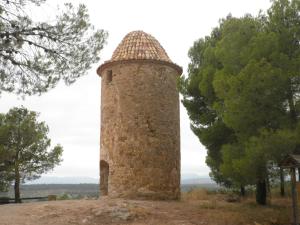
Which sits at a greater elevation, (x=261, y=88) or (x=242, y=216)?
(x=261, y=88)

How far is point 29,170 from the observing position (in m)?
24.5

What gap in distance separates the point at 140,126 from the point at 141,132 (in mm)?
259

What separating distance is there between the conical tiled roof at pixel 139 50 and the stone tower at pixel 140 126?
0.04 metres

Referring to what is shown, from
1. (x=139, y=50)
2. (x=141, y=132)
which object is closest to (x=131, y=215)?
(x=141, y=132)

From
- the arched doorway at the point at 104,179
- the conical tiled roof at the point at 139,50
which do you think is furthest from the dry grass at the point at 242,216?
the conical tiled roof at the point at 139,50

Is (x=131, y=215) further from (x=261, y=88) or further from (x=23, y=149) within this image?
(x=23, y=149)

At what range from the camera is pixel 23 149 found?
2416cm

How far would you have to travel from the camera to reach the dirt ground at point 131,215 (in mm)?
11570

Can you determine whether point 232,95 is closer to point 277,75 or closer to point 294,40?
point 277,75

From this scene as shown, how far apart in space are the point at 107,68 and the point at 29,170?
35.4ft

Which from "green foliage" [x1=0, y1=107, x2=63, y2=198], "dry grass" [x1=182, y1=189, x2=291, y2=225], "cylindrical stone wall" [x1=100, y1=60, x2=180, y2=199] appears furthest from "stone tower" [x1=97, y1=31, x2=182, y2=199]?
"green foliage" [x1=0, y1=107, x2=63, y2=198]

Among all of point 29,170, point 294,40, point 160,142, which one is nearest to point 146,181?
point 160,142

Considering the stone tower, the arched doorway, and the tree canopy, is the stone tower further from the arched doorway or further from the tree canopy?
the tree canopy

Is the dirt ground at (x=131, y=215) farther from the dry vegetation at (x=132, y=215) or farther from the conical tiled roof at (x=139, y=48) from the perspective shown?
the conical tiled roof at (x=139, y=48)
